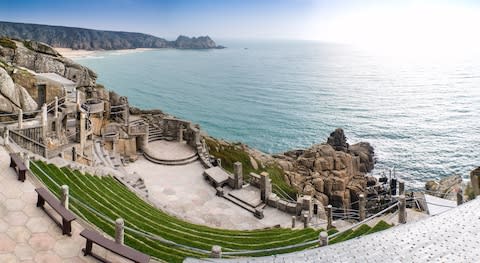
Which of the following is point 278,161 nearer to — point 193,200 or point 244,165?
point 244,165

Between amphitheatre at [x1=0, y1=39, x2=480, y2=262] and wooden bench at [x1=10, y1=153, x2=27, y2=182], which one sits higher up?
wooden bench at [x1=10, y1=153, x2=27, y2=182]

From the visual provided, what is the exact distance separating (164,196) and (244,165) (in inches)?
597

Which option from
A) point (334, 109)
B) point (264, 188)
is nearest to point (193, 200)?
point (264, 188)

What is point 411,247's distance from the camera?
7.73m

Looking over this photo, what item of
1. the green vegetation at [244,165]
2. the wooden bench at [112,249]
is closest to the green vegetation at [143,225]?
the wooden bench at [112,249]

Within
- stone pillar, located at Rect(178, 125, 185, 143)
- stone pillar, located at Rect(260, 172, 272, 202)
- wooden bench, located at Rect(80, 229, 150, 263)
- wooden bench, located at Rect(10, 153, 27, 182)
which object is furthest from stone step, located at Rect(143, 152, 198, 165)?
wooden bench, located at Rect(80, 229, 150, 263)

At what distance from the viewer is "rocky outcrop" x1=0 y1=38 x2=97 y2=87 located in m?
36.6

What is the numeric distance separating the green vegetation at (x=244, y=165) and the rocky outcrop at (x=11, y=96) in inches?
694

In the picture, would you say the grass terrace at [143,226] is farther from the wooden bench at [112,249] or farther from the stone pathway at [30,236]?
the wooden bench at [112,249]

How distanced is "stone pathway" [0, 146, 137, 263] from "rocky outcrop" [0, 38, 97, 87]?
95.3ft

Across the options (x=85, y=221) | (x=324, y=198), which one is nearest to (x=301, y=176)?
(x=324, y=198)

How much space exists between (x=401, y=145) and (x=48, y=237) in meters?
59.9

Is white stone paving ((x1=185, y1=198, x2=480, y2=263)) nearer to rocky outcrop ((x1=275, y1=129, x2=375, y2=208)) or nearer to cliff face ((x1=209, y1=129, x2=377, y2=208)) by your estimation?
cliff face ((x1=209, y1=129, x2=377, y2=208))

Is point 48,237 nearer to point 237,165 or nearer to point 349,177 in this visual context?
point 237,165
